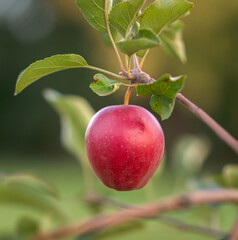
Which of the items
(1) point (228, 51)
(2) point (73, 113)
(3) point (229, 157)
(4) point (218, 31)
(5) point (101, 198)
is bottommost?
(5) point (101, 198)

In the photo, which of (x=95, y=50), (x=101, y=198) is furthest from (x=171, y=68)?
(x=101, y=198)

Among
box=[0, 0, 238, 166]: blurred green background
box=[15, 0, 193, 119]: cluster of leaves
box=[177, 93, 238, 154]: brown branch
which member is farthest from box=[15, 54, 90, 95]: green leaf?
box=[0, 0, 238, 166]: blurred green background

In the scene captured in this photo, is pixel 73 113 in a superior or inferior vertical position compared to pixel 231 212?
inferior

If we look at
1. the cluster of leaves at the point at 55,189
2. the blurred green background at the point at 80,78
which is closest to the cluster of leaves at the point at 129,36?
the cluster of leaves at the point at 55,189

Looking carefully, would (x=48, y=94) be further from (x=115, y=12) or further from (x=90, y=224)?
(x=115, y=12)

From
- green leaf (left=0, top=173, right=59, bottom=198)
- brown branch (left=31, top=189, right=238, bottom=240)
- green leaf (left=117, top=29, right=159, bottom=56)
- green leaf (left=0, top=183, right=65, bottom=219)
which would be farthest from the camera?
green leaf (left=0, top=183, right=65, bottom=219)

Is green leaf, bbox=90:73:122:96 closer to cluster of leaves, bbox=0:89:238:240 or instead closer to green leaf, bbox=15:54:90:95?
green leaf, bbox=15:54:90:95

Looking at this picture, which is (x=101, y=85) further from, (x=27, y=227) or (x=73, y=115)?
(x=27, y=227)
